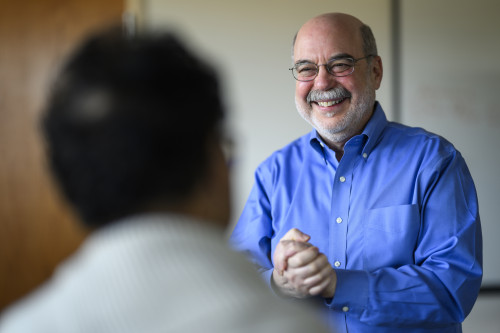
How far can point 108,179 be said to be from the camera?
0.65m

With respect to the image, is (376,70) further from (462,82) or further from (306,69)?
(462,82)

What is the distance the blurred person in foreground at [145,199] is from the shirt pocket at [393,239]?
3.30 feet

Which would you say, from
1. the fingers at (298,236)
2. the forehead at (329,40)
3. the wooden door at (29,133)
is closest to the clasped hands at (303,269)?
the fingers at (298,236)

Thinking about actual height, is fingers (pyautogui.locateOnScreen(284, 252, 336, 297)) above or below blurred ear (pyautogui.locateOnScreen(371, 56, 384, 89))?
below

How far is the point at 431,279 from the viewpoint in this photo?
1.52m

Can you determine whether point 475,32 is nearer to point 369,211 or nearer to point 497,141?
point 497,141

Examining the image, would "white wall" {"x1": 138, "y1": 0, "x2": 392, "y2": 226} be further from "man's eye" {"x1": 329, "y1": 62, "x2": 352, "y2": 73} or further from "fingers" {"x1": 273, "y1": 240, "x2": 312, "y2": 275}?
"fingers" {"x1": 273, "y1": 240, "x2": 312, "y2": 275}

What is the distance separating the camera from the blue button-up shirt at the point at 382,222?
4.99 feet

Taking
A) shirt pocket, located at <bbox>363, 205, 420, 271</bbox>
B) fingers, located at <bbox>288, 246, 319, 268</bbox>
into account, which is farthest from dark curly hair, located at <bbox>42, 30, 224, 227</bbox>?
shirt pocket, located at <bbox>363, 205, 420, 271</bbox>

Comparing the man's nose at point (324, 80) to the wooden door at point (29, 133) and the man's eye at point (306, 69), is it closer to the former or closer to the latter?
the man's eye at point (306, 69)

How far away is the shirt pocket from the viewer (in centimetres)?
160

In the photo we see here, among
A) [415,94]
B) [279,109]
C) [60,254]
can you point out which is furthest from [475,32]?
[60,254]

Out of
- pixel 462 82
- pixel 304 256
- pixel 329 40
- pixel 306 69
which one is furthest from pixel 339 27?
pixel 462 82

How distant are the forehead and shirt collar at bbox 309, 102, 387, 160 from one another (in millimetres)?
209
